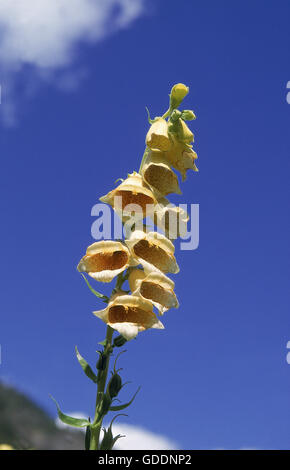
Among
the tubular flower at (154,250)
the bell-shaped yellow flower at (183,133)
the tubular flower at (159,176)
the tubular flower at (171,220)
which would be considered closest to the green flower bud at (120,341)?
the tubular flower at (154,250)

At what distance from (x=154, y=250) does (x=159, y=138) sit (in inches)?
29.3

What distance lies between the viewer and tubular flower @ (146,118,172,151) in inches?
138

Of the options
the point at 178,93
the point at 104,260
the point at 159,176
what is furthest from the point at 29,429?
the point at 178,93

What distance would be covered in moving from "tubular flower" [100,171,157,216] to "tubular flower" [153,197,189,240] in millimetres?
80

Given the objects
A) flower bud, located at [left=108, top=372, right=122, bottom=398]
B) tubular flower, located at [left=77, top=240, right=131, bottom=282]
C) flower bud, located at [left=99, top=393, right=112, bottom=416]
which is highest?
tubular flower, located at [left=77, top=240, right=131, bottom=282]

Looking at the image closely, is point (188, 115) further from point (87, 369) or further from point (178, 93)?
point (87, 369)

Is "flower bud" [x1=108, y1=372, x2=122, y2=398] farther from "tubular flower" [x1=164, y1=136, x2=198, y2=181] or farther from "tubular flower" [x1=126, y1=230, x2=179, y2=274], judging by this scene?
"tubular flower" [x1=164, y1=136, x2=198, y2=181]

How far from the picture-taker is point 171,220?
3.41 meters

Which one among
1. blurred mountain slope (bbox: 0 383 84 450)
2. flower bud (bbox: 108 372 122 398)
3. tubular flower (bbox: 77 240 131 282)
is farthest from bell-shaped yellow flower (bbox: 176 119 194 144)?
blurred mountain slope (bbox: 0 383 84 450)

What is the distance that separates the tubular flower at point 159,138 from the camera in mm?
3498
